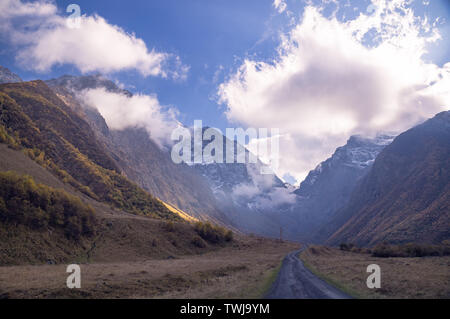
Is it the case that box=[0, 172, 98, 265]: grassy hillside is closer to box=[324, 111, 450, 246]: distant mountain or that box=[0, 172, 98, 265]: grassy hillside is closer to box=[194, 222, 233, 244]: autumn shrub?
box=[194, 222, 233, 244]: autumn shrub

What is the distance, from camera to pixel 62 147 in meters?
109

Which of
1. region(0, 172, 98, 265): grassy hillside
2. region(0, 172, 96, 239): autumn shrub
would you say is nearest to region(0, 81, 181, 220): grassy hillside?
region(0, 172, 96, 239): autumn shrub

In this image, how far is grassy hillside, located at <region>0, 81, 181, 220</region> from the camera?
91938 millimetres

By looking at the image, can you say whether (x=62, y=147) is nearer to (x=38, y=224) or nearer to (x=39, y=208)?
(x=39, y=208)

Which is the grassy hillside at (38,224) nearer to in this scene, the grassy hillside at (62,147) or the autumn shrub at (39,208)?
the autumn shrub at (39,208)

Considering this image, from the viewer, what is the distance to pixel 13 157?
66375 mm

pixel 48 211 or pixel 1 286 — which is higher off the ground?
pixel 48 211

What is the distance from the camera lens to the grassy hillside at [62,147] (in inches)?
3620

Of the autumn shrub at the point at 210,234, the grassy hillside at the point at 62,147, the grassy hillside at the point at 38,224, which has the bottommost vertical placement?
the autumn shrub at the point at 210,234

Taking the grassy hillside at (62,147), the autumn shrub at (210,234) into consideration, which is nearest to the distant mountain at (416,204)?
the autumn shrub at (210,234)
